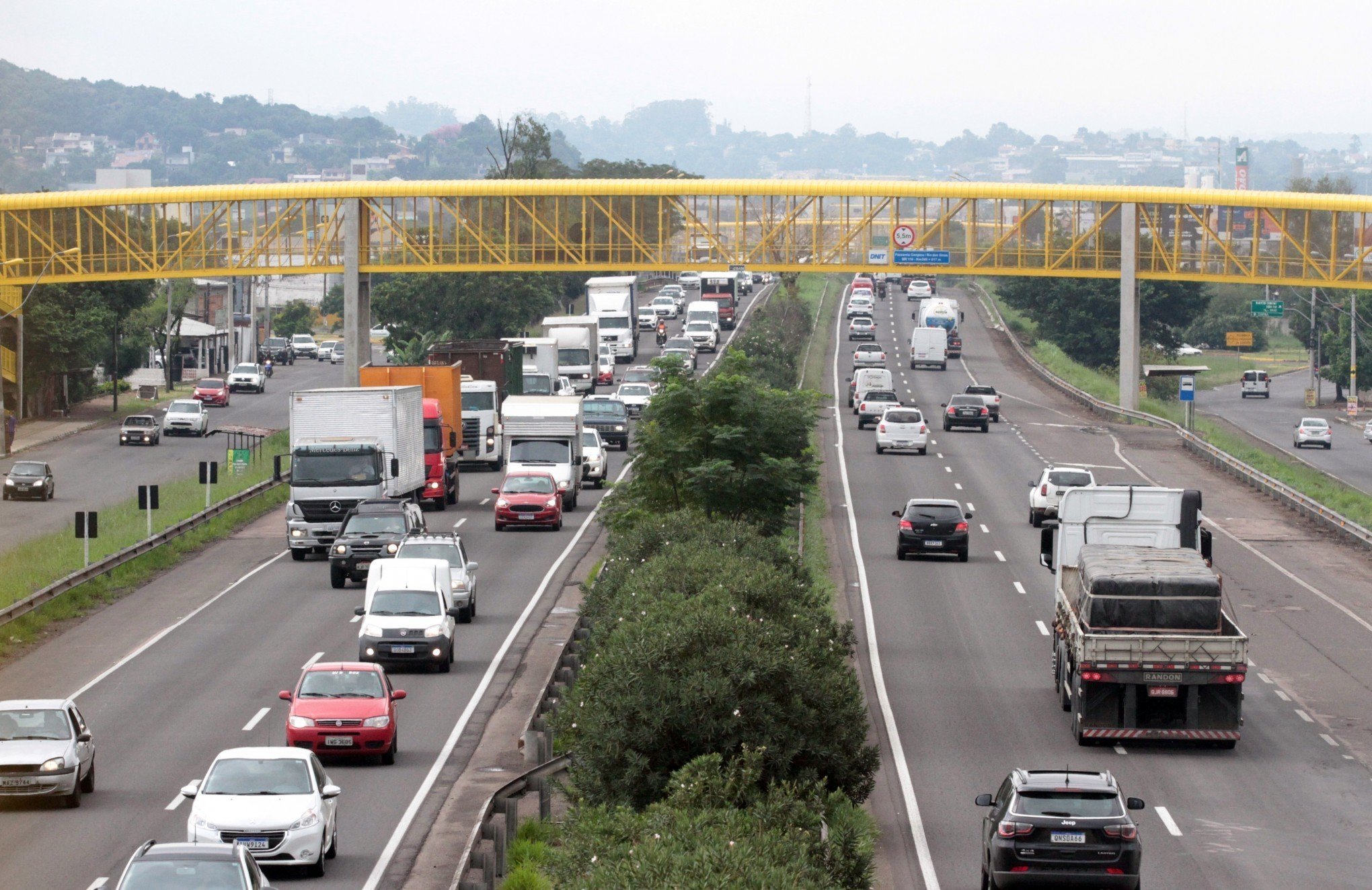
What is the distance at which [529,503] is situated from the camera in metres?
50.8

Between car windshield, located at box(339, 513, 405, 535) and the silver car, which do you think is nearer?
the silver car

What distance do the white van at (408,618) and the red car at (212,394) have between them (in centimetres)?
6521

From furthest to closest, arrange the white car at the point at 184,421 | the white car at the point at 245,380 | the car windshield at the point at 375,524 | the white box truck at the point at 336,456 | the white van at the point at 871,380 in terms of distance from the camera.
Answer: the white car at the point at 245,380
the white car at the point at 184,421
the white van at the point at 871,380
the white box truck at the point at 336,456
the car windshield at the point at 375,524

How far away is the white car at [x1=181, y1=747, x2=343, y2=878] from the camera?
65.3ft

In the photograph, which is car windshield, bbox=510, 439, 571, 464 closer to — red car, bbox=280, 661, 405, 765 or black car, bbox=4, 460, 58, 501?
black car, bbox=4, 460, 58, 501

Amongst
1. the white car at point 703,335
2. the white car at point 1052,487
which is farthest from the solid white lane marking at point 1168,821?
the white car at point 703,335

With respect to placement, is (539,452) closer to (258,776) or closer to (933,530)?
(933,530)

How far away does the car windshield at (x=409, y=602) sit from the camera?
33.0 metres

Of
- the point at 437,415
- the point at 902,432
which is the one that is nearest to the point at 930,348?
the point at 902,432

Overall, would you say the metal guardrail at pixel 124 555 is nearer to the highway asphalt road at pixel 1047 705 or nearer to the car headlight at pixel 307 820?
the highway asphalt road at pixel 1047 705

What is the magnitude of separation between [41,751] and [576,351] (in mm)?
63035

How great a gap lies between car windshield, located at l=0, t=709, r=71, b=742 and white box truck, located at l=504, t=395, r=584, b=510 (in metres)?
30.6

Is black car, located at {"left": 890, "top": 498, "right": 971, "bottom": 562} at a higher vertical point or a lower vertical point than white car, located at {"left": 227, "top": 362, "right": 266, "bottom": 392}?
lower

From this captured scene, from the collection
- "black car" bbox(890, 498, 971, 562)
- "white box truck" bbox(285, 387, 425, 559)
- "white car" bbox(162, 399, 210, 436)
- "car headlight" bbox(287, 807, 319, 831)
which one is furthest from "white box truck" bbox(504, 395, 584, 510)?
"car headlight" bbox(287, 807, 319, 831)
